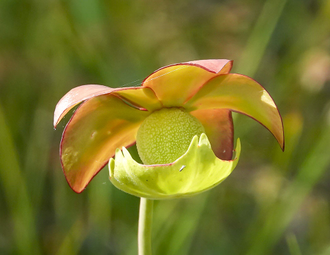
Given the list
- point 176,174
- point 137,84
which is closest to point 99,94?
point 176,174

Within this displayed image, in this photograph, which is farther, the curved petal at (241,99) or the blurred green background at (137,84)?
the blurred green background at (137,84)

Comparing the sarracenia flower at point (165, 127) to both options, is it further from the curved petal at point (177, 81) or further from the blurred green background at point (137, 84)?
the blurred green background at point (137, 84)

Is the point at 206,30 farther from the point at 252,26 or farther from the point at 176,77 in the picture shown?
the point at 176,77

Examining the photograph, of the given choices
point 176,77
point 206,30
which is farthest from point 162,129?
point 206,30

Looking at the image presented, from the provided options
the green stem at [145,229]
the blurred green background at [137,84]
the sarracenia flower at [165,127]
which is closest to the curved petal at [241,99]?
the sarracenia flower at [165,127]

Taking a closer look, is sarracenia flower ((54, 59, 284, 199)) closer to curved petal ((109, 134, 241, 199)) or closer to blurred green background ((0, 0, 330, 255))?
curved petal ((109, 134, 241, 199))

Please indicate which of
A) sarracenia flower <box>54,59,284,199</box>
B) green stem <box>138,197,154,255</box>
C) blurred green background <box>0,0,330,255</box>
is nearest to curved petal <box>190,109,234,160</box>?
sarracenia flower <box>54,59,284,199</box>
